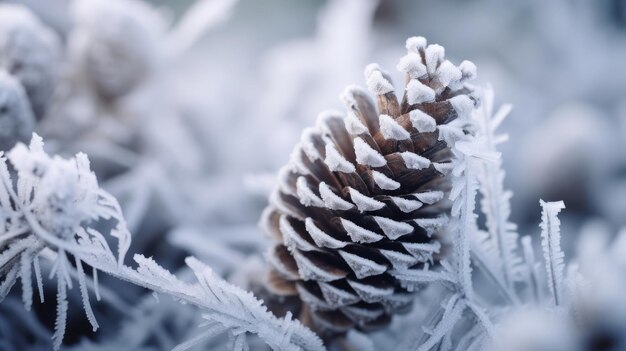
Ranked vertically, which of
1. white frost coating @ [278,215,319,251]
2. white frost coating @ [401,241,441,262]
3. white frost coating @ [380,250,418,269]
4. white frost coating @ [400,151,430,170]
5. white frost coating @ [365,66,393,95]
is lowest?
white frost coating @ [278,215,319,251]

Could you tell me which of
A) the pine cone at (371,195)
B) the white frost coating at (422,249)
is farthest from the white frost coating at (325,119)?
the white frost coating at (422,249)

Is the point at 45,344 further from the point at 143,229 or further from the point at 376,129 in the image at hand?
the point at 376,129

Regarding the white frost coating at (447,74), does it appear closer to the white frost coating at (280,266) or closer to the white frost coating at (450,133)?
the white frost coating at (450,133)

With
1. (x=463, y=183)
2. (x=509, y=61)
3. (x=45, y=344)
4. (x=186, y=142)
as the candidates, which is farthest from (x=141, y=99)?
(x=509, y=61)

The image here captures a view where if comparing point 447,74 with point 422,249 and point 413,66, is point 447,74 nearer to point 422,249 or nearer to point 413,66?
point 413,66

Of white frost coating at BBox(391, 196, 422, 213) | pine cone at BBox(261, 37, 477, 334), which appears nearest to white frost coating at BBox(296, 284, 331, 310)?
pine cone at BBox(261, 37, 477, 334)

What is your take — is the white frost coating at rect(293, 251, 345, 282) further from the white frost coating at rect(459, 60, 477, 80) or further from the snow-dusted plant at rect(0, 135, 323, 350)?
the white frost coating at rect(459, 60, 477, 80)

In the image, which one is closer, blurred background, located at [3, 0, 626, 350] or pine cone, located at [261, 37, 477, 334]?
pine cone, located at [261, 37, 477, 334]

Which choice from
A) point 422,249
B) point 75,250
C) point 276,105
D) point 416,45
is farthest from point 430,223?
point 276,105
